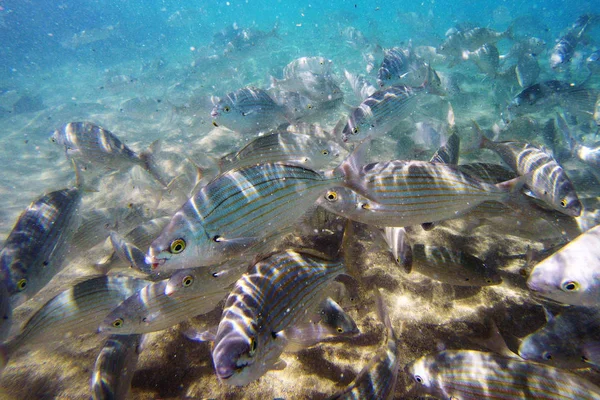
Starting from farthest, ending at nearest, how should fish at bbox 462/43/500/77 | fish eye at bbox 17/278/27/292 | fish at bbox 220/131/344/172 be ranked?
fish at bbox 462/43/500/77, fish at bbox 220/131/344/172, fish eye at bbox 17/278/27/292

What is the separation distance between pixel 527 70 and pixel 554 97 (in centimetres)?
346

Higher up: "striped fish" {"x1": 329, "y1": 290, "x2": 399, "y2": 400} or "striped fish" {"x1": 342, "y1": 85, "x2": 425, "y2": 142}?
"striped fish" {"x1": 342, "y1": 85, "x2": 425, "y2": 142}

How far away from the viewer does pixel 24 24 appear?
2083 inches

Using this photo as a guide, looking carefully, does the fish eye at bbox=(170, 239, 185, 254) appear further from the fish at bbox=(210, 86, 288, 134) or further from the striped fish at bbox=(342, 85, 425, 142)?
the fish at bbox=(210, 86, 288, 134)

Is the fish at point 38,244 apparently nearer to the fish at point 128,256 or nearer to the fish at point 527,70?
the fish at point 128,256

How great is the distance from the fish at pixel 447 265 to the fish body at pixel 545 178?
1027 millimetres

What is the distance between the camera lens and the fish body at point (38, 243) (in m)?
2.88

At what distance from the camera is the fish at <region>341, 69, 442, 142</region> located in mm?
4457

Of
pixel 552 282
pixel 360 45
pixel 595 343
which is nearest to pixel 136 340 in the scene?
pixel 552 282

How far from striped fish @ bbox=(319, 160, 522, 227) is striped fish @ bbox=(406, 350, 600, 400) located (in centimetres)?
119

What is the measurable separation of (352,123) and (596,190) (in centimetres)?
515

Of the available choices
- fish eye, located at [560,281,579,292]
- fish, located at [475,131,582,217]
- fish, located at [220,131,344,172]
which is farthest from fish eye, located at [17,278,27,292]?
fish, located at [475,131,582,217]

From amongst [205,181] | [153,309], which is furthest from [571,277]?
[205,181]

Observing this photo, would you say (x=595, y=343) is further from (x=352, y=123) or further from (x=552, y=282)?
(x=352, y=123)
